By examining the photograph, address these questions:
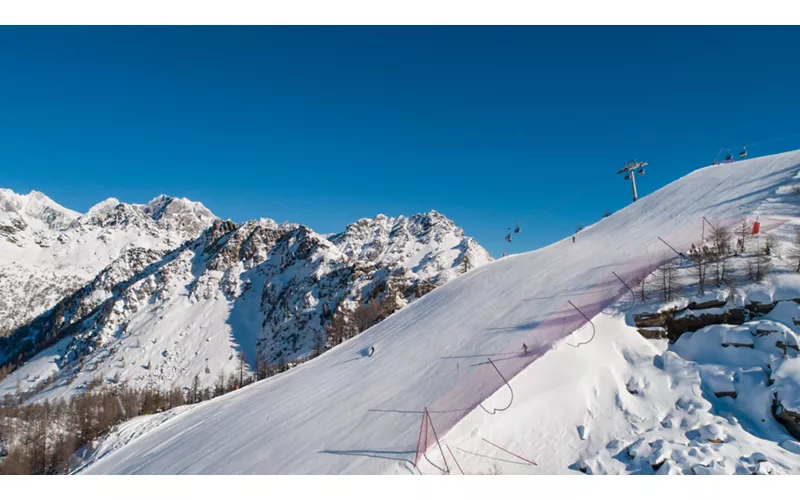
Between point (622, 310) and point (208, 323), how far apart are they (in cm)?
16121

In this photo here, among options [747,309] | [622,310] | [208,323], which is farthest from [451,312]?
[208,323]

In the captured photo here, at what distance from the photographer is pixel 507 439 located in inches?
546

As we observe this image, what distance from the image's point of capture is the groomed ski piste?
14.6 metres

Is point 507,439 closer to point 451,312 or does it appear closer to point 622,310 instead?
point 622,310

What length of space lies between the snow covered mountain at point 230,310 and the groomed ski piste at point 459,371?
214ft

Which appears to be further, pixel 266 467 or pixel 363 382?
pixel 363 382

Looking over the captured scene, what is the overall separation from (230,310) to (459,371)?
15966 centimetres

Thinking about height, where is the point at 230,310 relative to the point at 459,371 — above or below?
above

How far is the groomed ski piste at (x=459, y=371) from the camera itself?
14617 millimetres

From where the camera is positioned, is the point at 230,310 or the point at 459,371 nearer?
the point at 459,371

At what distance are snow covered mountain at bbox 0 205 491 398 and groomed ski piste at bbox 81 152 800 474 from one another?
65207mm

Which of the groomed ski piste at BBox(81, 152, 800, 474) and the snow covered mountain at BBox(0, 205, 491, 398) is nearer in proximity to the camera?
the groomed ski piste at BBox(81, 152, 800, 474)

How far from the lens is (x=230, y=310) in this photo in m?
161

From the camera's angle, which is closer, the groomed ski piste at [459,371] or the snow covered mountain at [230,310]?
the groomed ski piste at [459,371]
